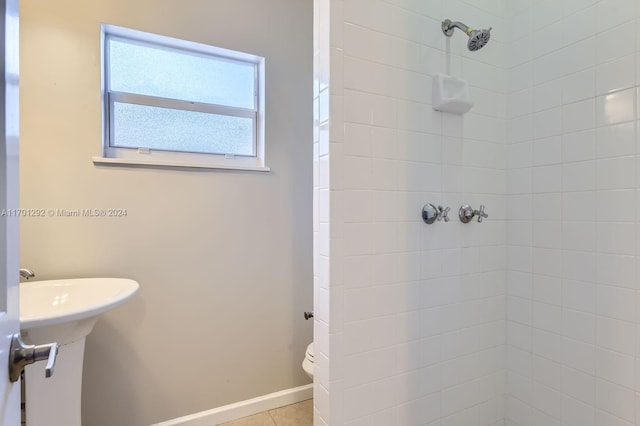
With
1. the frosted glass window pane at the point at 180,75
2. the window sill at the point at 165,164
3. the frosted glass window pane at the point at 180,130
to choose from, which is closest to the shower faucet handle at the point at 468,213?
the window sill at the point at 165,164

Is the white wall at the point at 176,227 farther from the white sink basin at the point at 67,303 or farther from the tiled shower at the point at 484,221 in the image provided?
the tiled shower at the point at 484,221

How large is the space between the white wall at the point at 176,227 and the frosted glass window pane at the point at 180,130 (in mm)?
156

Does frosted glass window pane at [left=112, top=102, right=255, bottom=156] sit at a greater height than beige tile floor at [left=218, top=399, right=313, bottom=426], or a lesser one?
greater

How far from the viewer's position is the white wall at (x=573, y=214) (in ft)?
3.54

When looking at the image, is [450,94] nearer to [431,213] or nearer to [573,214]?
[431,213]

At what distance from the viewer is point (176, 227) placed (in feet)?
5.70

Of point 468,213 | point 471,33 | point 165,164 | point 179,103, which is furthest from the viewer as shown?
point 179,103

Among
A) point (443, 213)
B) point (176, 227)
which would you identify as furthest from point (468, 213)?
point (176, 227)

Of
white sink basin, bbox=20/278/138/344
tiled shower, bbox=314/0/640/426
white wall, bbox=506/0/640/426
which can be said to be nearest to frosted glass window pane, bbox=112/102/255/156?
white sink basin, bbox=20/278/138/344

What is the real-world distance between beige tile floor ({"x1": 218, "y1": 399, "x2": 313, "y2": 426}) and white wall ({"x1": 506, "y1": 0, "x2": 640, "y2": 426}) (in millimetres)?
1118

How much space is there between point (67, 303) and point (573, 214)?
2.18 metres

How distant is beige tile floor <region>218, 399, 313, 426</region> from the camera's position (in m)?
1.82

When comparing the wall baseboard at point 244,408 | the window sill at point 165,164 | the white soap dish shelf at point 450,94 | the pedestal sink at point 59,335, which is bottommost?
the wall baseboard at point 244,408

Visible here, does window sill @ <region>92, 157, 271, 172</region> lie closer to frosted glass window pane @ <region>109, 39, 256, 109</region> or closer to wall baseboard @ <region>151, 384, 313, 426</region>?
frosted glass window pane @ <region>109, 39, 256, 109</region>
